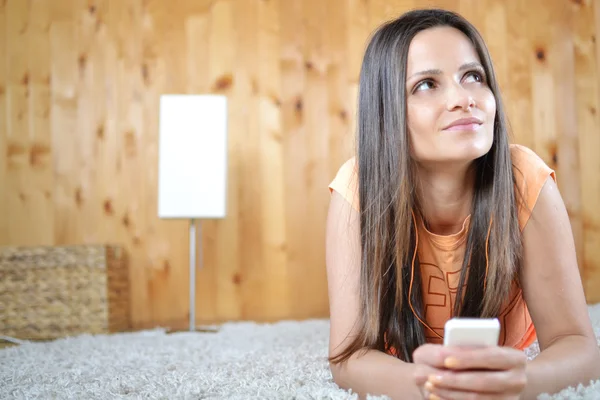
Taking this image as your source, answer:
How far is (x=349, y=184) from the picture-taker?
1068 mm

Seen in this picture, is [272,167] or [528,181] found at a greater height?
[272,167]

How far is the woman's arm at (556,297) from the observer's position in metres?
0.83

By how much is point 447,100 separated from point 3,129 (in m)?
2.59

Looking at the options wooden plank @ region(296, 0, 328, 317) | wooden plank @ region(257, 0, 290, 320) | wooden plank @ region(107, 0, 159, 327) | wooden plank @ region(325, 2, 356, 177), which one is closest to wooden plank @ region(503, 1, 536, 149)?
wooden plank @ region(325, 2, 356, 177)

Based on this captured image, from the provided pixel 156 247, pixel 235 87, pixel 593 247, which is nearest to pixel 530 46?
pixel 593 247

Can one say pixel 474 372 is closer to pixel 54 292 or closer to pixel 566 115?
pixel 54 292

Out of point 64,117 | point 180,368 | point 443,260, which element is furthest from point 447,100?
point 64,117

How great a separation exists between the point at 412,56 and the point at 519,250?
1.23 feet

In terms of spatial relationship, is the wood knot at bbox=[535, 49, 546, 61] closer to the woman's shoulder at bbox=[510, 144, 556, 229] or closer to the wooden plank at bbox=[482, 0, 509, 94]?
the wooden plank at bbox=[482, 0, 509, 94]

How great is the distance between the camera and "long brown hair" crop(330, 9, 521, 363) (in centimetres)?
95

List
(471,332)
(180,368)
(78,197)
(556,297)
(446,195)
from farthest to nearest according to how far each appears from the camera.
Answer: (78,197) → (180,368) → (446,195) → (556,297) → (471,332)

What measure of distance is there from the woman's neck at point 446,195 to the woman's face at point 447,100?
45 mm

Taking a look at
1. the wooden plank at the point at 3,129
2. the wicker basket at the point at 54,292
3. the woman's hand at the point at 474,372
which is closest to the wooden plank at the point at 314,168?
the wicker basket at the point at 54,292

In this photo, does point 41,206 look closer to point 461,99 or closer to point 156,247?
point 156,247
